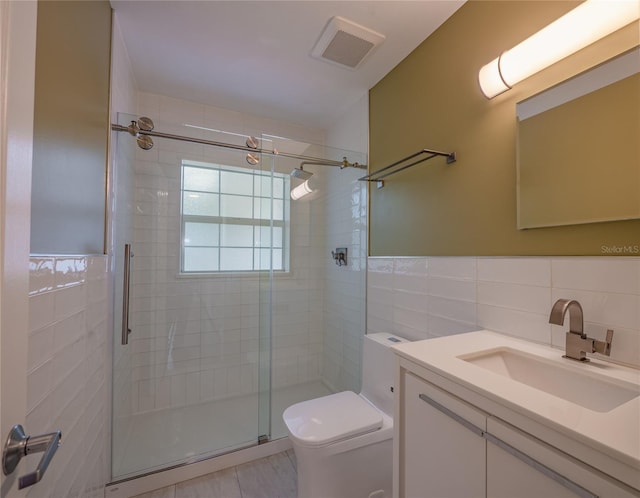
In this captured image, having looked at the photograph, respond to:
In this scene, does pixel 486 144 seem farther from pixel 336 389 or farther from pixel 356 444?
pixel 336 389

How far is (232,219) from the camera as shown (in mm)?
2266

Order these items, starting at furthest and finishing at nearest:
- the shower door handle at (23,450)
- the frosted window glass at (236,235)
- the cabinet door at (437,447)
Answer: the frosted window glass at (236,235) → the cabinet door at (437,447) → the shower door handle at (23,450)

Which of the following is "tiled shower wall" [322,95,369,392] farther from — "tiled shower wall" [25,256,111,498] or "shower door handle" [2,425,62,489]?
"shower door handle" [2,425,62,489]

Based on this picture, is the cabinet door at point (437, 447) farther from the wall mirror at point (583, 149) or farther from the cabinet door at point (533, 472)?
the wall mirror at point (583, 149)

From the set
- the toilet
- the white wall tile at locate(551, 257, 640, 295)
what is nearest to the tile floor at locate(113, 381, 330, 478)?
the toilet

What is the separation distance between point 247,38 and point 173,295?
72.2 inches

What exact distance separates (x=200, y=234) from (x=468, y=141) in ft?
6.33

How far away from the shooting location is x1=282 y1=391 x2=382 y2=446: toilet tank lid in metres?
1.28

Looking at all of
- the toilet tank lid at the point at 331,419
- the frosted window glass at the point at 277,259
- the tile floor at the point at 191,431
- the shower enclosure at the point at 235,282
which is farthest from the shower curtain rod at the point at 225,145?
the tile floor at the point at 191,431

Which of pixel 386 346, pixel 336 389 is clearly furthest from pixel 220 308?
pixel 386 346

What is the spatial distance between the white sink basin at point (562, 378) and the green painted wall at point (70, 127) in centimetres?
138

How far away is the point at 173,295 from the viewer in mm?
2148

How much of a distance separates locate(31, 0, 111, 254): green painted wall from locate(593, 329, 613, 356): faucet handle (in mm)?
1623

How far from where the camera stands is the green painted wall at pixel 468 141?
1.01 meters
